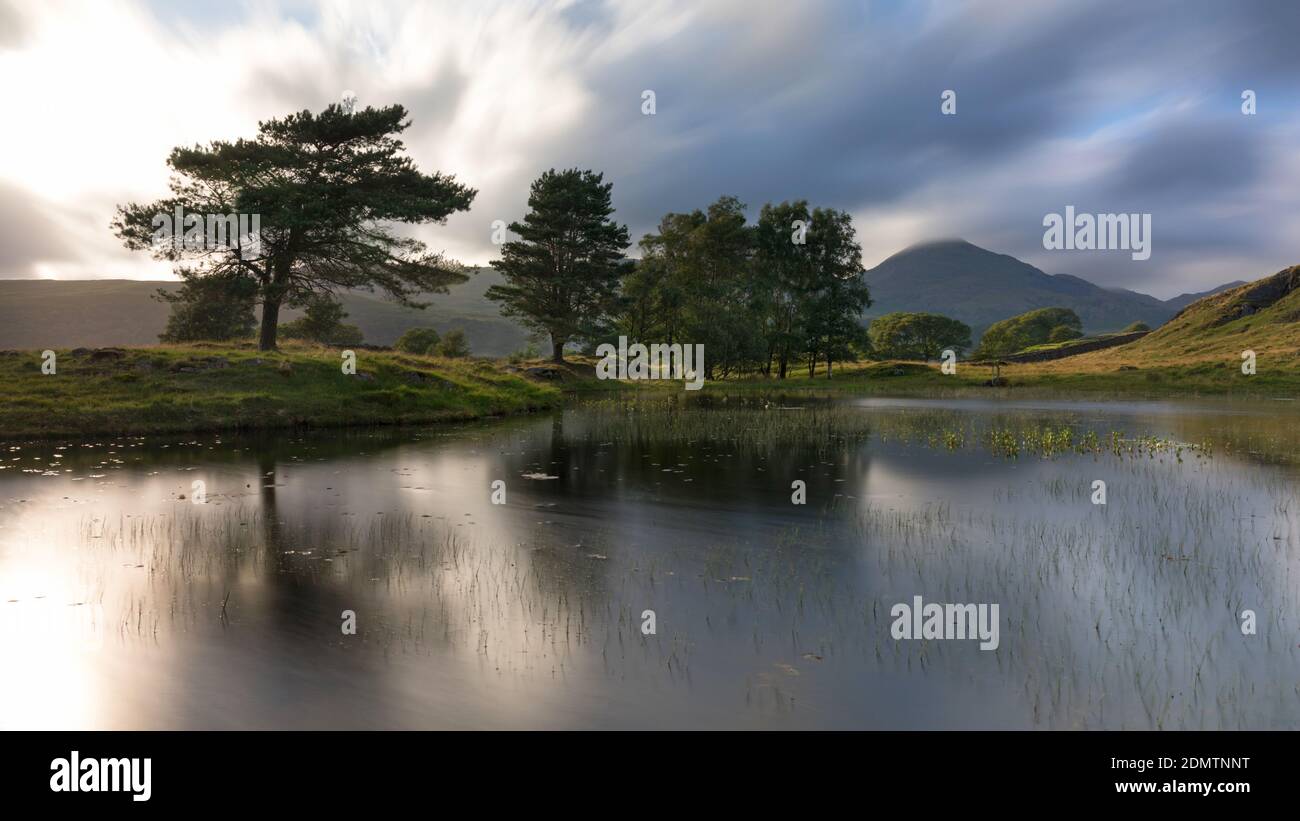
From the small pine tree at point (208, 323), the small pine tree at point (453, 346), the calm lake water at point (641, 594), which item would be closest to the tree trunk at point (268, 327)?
the small pine tree at point (208, 323)

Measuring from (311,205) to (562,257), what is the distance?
39.8 metres

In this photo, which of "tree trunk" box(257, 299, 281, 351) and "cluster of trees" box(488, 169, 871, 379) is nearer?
"tree trunk" box(257, 299, 281, 351)

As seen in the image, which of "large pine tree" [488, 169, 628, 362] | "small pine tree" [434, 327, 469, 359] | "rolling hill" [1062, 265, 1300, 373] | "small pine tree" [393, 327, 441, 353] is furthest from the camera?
"small pine tree" [393, 327, 441, 353]

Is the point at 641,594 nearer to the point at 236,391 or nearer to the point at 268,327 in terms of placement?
the point at 236,391

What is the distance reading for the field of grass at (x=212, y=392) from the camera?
31562 mm

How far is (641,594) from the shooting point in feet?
34.4

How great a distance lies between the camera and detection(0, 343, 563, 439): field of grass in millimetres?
31562

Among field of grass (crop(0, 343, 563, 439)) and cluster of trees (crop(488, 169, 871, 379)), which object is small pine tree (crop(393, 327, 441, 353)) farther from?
Answer: field of grass (crop(0, 343, 563, 439))

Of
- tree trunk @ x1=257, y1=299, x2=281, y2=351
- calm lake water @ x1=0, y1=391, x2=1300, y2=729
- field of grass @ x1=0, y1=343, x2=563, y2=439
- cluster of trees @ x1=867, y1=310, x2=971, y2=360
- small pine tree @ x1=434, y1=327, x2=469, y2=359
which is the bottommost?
calm lake water @ x1=0, y1=391, x2=1300, y2=729

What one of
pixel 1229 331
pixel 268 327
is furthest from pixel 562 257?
pixel 1229 331

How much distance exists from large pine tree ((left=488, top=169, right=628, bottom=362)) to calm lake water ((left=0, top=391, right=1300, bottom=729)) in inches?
2227

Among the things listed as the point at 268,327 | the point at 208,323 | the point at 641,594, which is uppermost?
the point at 208,323

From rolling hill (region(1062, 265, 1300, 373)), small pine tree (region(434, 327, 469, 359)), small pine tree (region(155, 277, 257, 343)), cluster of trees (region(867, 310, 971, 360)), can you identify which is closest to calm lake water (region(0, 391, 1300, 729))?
small pine tree (region(155, 277, 257, 343))
